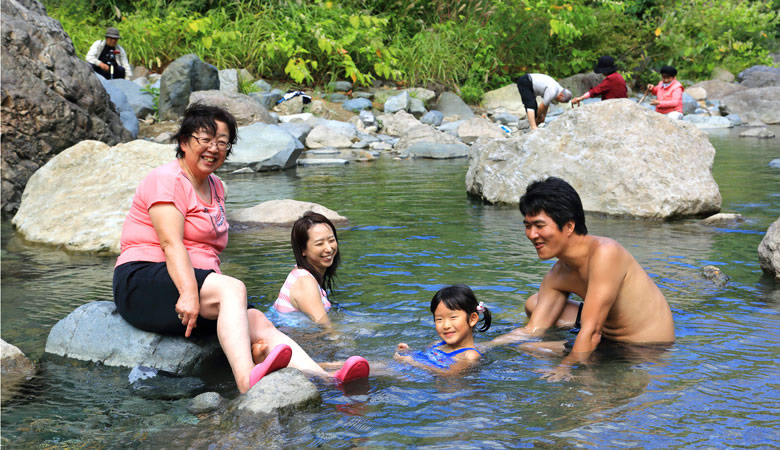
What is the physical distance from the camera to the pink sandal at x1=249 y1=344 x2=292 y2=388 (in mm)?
3912

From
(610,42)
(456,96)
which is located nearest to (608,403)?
(456,96)

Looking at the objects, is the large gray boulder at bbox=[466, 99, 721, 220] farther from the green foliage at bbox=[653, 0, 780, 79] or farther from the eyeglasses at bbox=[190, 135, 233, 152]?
the green foliage at bbox=[653, 0, 780, 79]

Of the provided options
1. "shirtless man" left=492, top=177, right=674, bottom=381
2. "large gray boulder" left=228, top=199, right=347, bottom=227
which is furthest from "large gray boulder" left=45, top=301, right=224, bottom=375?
"large gray boulder" left=228, top=199, right=347, bottom=227

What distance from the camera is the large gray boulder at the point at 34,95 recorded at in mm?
9672

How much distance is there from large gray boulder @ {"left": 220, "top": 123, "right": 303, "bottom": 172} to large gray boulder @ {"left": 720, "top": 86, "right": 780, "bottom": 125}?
1596 centimetres

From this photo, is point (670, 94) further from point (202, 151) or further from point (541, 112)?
point (202, 151)

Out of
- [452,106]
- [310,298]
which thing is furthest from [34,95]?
[452,106]

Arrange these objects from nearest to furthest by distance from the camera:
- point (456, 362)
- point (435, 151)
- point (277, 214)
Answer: point (456, 362) → point (277, 214) → point (435, 151)

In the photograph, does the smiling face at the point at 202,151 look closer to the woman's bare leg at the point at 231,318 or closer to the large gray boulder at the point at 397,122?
the woman's bare leg at the point at 231,318

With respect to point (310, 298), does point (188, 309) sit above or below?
above

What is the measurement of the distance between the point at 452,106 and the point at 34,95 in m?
13.4

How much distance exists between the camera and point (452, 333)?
4594 millimetres

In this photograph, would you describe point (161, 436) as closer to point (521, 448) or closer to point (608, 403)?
point (521, 448)

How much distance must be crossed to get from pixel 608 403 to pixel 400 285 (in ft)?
9.26
